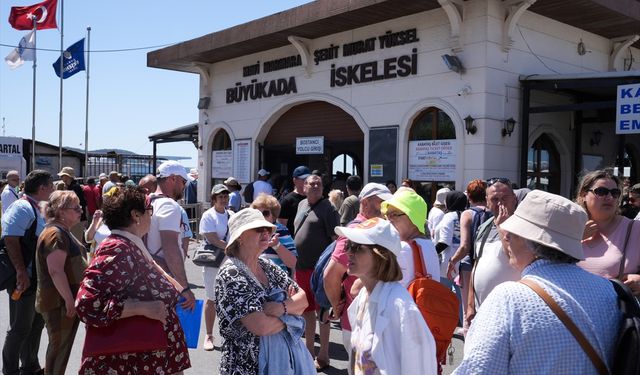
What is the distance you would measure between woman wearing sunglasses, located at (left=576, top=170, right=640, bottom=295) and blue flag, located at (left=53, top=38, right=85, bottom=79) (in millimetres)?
22467

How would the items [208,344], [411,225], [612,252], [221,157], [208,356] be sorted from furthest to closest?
1. [221,157]
2. [208,344]
3. [208,356]
4. [411,225]
5. [612,252]

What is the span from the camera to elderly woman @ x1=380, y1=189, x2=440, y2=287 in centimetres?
369

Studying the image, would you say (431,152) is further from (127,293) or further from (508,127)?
(127,293)

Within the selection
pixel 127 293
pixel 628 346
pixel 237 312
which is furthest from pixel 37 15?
pixel 628 346

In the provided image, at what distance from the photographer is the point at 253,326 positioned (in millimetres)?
2811

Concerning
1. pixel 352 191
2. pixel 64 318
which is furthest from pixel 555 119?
pixel 64 318

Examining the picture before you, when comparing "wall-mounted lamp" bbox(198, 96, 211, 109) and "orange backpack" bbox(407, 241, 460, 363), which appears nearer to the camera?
"orange backpack" bbox(407, 241, 460, 363)

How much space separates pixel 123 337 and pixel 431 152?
30.1 feet

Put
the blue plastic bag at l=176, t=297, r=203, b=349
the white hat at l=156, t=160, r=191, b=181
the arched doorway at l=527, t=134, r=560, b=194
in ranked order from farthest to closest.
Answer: the arched doorway at l=527, t=134, r=560, b=194 < the white hat at l=156, t=160, r=191, b=181 < the blue plastic bag at l=176, t=297, r=203, b=349

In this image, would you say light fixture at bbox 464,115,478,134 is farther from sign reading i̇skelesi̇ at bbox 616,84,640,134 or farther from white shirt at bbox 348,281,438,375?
white shirt at bbox 348,281,438,375

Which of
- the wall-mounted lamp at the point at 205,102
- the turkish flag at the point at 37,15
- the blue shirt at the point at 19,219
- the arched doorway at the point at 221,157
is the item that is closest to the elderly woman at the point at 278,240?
the blue shirt at the point at 19,219

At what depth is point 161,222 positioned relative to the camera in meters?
4.41

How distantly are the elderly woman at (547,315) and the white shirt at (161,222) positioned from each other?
9.68 feet

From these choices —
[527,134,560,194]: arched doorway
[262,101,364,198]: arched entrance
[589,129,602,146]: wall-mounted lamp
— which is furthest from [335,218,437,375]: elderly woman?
[589,129,602,146]: wall-mounted lamp
